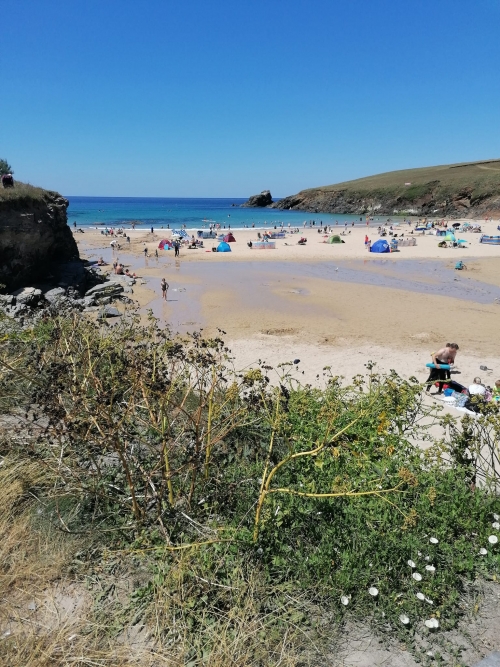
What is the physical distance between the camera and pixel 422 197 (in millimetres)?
85000

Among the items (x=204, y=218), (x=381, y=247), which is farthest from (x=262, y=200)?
(x=381, y=247)

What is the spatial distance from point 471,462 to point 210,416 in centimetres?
305

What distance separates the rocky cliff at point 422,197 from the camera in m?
72.4

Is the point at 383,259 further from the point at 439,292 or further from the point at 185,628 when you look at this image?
the point at 185,628

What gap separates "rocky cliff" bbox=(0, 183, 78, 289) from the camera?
61.9 ft

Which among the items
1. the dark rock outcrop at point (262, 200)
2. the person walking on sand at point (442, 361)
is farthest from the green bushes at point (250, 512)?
the dark rock outcrop at point (262, 200)

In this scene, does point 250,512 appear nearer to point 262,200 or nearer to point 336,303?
point 336,303

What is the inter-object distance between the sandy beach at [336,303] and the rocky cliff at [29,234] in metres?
4.98

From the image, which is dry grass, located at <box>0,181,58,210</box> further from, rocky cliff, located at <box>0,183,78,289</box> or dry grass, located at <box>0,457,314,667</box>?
dry grass, located at <box>0,457,314,667</box>

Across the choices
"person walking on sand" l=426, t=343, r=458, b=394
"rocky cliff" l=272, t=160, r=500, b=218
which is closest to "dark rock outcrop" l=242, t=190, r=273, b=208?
"rocky cliff" l=272, t=160, r=500, b=218

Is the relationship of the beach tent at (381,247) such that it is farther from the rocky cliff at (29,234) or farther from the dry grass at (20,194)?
the dry grass at (20,194)

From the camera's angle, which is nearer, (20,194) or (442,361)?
(442,361)

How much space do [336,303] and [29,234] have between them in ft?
48.7

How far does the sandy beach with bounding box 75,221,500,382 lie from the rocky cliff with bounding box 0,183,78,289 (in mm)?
4979
